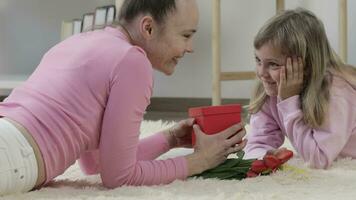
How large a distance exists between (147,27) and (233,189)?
301mm

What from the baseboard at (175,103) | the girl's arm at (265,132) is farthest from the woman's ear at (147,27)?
the baseboard at (175,103)

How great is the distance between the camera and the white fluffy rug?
32.3 inches

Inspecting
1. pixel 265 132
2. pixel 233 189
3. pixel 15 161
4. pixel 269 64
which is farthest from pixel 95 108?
pixel 265 132

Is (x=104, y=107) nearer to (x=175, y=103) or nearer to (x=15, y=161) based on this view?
(x=15, y=161)

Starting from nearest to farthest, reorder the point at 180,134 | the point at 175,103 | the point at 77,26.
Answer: the point at 180,134 < the point at 77,26 < the point at 175,103

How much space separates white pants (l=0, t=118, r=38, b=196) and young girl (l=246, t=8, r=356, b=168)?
46 centimetres

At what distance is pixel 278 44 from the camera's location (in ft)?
3.64

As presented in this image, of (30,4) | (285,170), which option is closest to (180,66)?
(30,4)

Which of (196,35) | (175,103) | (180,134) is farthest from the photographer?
(175,103)

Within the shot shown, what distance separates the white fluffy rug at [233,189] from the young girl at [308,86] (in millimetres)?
63

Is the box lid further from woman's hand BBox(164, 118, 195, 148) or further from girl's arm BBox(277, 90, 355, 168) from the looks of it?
girl's arm BBox(277, 90, 355, 168)

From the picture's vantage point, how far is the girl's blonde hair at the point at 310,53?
108 centimetres

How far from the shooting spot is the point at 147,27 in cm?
95

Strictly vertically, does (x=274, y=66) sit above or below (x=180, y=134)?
above
